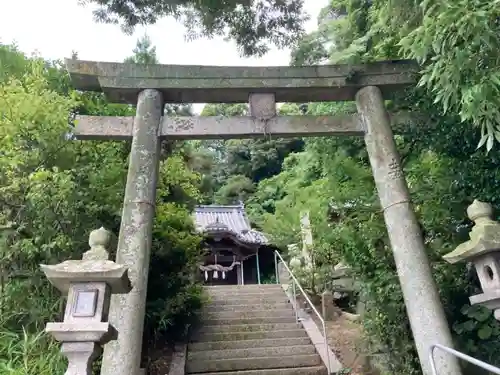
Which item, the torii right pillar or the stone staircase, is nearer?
the torii right pillar

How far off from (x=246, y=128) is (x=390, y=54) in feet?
7.18

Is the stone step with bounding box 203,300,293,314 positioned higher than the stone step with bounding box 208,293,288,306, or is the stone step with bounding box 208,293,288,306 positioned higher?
the stone step with bounding box 208,293,288,306

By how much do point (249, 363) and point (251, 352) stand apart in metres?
0.37

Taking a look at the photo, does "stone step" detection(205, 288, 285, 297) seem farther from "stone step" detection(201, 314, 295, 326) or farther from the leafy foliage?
the leafy foliage

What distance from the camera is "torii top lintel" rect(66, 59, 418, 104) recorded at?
496 cm

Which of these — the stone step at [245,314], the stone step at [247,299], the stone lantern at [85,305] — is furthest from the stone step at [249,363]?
the stone lantern at [85,305]

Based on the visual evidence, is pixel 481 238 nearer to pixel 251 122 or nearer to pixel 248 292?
pixel 251 122

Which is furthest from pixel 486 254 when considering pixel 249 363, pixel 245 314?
pixel 245 314

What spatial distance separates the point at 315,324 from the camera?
809 centimetres

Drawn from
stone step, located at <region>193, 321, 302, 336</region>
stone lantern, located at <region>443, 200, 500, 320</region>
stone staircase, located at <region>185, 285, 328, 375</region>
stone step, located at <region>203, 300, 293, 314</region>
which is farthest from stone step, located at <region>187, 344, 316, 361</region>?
stone lantern, located at <region>443, 200, 500, 320</region>

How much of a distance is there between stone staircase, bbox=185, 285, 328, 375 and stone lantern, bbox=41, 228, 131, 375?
145 inches

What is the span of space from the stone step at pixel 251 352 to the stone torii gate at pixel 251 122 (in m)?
3.23

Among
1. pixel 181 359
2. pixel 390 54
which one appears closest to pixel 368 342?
pixel 181 359

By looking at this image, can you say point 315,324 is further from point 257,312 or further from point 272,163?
point 272,163
